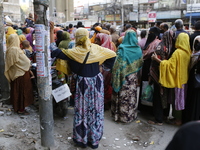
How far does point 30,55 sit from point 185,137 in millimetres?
4760

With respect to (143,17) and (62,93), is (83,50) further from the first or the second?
(143,17)

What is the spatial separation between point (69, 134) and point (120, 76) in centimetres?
147

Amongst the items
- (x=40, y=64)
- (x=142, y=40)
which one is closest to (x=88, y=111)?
(x=40, y=64)

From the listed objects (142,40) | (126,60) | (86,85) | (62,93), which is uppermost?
(142,40)

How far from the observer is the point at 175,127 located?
4.45m

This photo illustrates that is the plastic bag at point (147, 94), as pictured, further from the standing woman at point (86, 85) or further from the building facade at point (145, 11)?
the building facade at point (145, 11)

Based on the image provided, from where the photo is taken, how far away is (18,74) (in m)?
4.33

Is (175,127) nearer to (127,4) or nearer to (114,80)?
(114,80)

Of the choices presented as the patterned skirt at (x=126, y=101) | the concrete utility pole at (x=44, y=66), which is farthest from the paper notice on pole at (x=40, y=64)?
the patterned skirt at (x=126, y=101)

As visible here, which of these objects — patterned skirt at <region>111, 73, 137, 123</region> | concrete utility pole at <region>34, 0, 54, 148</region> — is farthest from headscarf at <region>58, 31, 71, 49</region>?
concrete utility pole at <region>34, 0, 54, 148</region>

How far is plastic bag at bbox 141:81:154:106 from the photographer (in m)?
4.54

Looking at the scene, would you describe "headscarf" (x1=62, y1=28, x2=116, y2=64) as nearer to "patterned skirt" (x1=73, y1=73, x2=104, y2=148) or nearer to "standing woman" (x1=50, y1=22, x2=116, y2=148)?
"standing woman" (x1=50, y1=22, x2=116, y2=148)

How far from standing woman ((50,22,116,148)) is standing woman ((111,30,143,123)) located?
759 mm

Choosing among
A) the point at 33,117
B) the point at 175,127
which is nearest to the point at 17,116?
the point at 33,117
